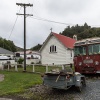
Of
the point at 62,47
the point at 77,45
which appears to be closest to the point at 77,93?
the point at 77,45

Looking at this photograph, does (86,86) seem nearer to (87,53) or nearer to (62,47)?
(87,53)

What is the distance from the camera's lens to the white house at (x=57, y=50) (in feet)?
132

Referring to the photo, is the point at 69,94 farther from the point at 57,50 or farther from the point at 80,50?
A: the point at 57,50

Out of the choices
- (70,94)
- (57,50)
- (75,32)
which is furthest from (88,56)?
(75,32)

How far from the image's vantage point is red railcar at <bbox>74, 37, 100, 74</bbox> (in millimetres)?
17516

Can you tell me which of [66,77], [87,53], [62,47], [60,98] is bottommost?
[60,98]

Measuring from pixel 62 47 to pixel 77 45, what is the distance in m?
21.9

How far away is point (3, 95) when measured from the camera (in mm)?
12492

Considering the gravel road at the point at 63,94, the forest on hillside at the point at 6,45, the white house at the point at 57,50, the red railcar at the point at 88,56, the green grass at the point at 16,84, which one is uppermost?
the forest on hillside at the point at 6,45

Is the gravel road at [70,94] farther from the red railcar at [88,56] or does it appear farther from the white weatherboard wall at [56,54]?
the white weatherboard wall at [56,54]

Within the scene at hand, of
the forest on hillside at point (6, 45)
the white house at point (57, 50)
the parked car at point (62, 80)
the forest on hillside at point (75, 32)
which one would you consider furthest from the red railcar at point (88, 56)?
the forest on hillside at point (6, 45)

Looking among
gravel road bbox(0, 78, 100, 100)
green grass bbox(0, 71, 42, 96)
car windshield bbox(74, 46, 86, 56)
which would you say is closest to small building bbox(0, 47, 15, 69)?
green grass bbox(0, 71, 42, 96)

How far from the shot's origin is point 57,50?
41.4m

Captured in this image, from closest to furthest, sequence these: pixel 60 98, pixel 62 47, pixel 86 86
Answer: pixel 60 98 → pixel 86 86 → pixel 62 47
